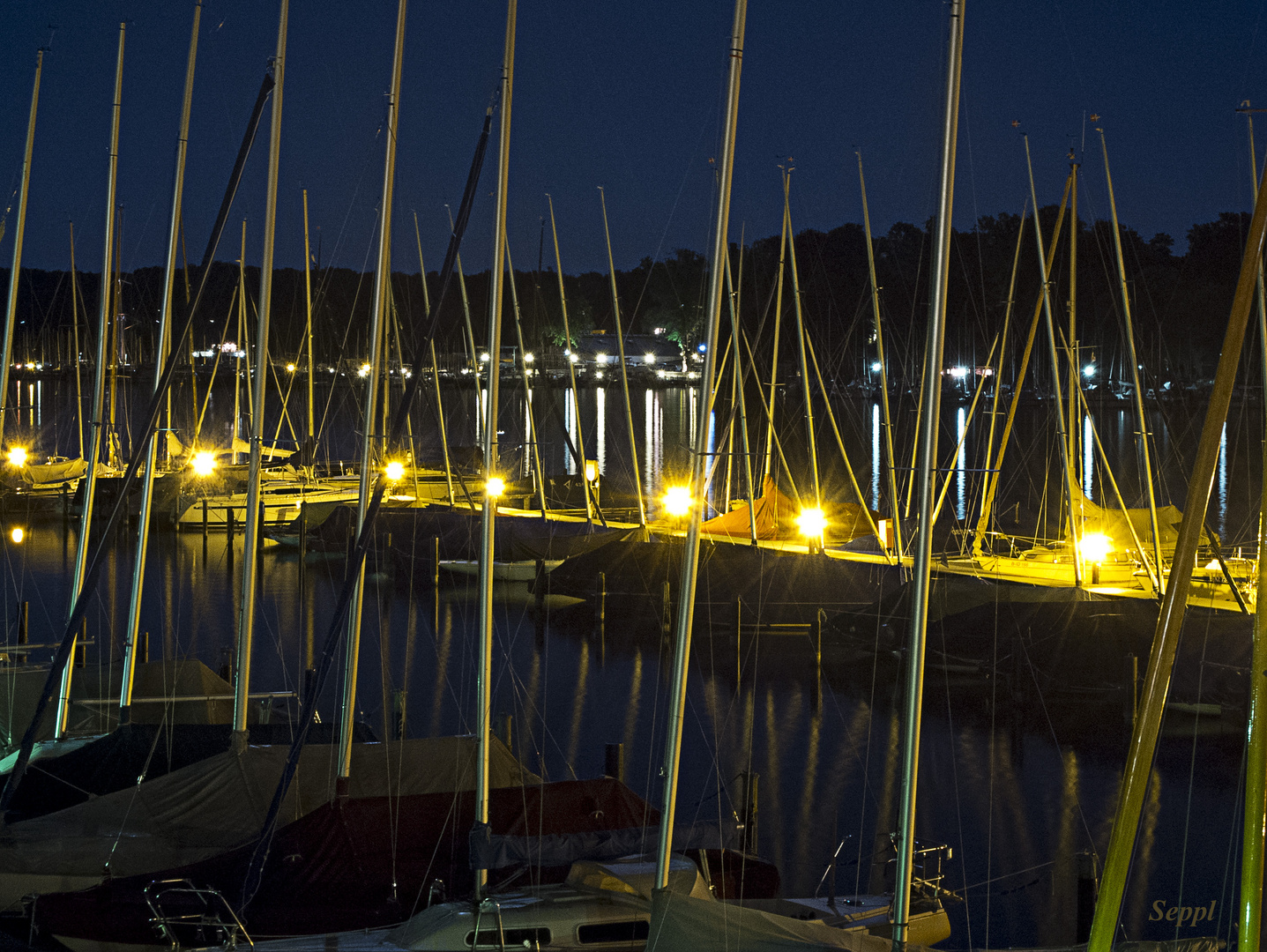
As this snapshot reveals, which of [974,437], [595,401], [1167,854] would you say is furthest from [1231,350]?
[595,401]

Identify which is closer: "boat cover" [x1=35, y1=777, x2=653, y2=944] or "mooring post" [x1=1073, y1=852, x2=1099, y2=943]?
"boat cover" [x1=35, y1=777, x2=653, y2=944]

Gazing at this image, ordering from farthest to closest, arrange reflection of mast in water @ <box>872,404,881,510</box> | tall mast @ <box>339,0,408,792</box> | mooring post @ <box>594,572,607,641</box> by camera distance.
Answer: reflection of mast in water @ <box>872,404,881,510</box>
mooring post @ <box>594,572,607,641</box>
tall mast @ <box>339,0,408,792</box>

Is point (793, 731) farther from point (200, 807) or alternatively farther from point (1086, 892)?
point (200, 807)

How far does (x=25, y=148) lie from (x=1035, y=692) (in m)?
21.2

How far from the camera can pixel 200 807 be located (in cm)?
1360

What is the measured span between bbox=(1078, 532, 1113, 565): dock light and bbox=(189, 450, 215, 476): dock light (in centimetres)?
3507

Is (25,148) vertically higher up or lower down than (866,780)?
higher up

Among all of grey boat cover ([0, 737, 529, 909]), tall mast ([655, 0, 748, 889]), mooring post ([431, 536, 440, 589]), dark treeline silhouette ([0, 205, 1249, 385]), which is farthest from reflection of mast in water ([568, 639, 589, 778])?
dark treeline silhouette ([0, 205, 1249, 385])

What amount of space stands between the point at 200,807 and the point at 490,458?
16.3 ft

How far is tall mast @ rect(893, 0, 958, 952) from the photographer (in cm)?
988

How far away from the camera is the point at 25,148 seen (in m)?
20.8

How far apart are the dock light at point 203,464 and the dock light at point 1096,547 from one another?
115ft

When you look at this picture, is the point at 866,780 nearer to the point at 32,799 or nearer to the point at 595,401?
the point at 32,799

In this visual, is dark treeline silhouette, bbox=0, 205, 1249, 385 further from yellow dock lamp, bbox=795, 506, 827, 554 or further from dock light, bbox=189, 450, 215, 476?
yellow dock lamp, bbox=795, 506, 827, 554
